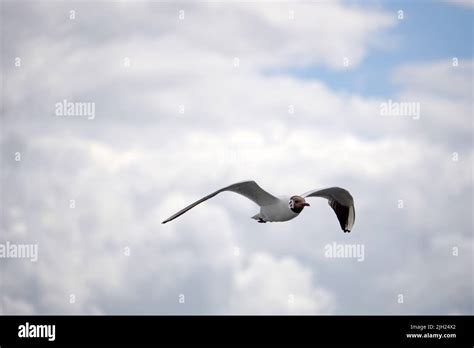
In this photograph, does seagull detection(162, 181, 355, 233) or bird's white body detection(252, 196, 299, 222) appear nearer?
seagull detection(162, 181, 355, 233)

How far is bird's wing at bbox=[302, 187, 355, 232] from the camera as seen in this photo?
3033cm

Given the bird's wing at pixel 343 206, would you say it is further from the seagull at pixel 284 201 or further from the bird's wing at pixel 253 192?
the bird's wing at pixel 253 192

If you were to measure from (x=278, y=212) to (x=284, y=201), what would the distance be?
17.0 inches

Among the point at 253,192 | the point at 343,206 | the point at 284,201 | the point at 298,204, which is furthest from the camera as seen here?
the point at 343,206

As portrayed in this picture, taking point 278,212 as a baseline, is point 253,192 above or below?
above

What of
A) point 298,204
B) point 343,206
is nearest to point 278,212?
point 298,204

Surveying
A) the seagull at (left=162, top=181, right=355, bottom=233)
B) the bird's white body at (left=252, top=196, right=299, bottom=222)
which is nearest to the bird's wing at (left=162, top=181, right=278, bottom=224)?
the seagull at (left=162, top=181, right=355, bottom=233)

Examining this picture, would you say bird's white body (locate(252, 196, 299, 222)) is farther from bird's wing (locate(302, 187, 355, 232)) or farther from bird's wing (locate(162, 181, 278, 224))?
bird's wing (locate(302, 187, 355, 232))

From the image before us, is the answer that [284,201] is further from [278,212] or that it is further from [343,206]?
[343,206]

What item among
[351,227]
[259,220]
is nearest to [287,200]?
[259,220]

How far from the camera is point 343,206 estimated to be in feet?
101

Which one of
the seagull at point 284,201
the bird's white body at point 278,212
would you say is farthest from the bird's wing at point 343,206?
the bird's white body at point 278,212
